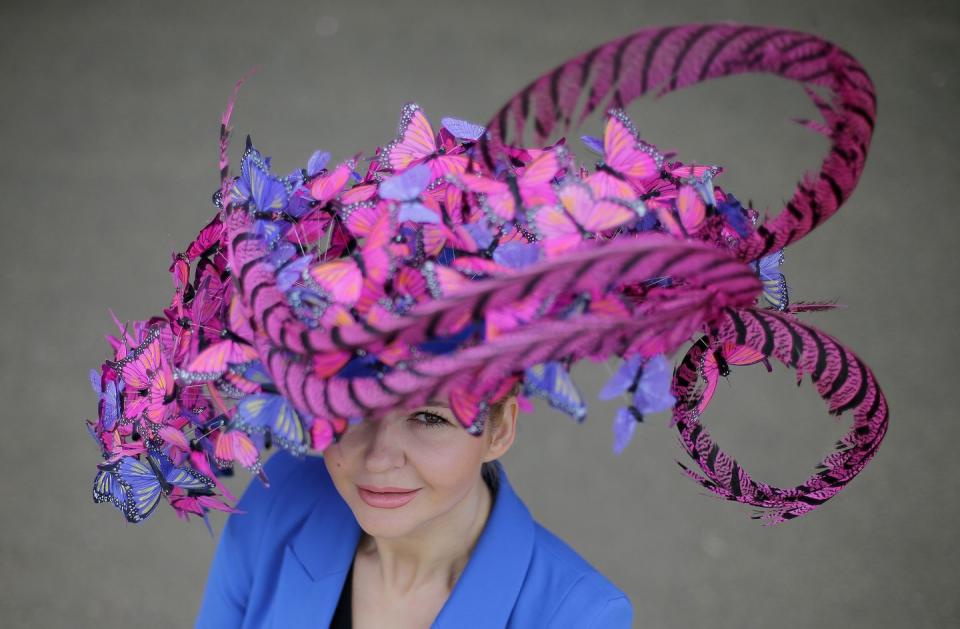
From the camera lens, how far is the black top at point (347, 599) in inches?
53.1

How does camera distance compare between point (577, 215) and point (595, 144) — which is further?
point (595, 144)

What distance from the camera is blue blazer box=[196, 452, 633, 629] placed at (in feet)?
3.98

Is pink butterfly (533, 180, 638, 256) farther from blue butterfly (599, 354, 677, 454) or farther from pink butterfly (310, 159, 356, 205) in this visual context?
pink butterfly (310, 159, 356, 205)

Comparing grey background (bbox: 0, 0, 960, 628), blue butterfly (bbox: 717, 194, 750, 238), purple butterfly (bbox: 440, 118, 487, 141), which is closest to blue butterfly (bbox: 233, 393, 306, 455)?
purple butterfly (bbox: 440, 118, 487, 141)

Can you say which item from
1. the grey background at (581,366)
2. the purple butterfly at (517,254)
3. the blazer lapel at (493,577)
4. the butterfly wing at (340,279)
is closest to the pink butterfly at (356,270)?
the butterfly wing at (340,279)

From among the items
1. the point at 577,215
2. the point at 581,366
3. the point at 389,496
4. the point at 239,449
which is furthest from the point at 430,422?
the point at 581,366

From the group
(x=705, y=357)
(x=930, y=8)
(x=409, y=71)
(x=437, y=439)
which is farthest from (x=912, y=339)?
(x=437, y=439)

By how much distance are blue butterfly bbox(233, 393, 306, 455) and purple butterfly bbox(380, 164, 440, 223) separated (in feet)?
0.70

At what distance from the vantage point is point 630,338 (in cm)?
87

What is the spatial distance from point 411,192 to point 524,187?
11cm

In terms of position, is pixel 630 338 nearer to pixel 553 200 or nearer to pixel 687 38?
pixel 553 200

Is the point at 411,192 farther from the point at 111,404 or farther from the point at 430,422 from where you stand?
the point at 111,404

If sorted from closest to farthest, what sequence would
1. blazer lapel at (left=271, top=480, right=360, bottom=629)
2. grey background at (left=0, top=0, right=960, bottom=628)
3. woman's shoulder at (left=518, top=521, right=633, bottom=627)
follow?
woman's shoulder at (left=518, top=521, right=633, bottom=627) → blazer lapel at (left=271, top=480, right=360, bottom=629) → grey background at (left=0, top=0, right=960, bottom=628)

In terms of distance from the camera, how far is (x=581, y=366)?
2863 millimetres
